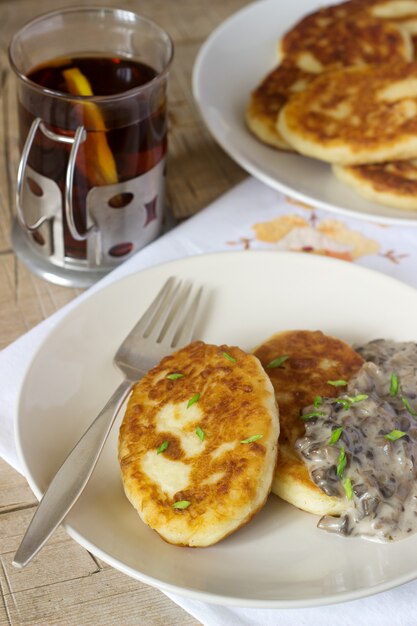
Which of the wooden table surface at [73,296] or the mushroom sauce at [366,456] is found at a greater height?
the mushroom sauce at [366,456]

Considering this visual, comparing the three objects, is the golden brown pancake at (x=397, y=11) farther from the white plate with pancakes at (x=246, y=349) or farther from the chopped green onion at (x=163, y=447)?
the chopped green onion at (x=163, y=447)

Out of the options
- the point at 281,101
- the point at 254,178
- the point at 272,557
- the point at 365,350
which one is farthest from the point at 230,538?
the point at 281,101

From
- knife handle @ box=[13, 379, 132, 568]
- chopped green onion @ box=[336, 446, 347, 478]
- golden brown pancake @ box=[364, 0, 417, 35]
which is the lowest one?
knife handle @ box=[13, 379, 132, 568]

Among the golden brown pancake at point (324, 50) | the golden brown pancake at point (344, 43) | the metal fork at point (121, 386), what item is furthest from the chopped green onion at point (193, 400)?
the golden brown pancake at point (344, 43)

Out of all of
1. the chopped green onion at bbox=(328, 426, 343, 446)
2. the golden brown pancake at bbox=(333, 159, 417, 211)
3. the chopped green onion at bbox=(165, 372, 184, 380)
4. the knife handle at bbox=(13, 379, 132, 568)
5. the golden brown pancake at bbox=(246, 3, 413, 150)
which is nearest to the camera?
the knife handle at bbox=(13, 379, 132, 568)

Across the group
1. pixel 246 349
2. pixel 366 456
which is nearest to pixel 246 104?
pixel 246 349

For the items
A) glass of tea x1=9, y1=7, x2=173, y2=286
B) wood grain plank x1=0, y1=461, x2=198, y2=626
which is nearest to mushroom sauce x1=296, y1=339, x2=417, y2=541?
wood grain plank x1=0, y1=461, x2=198, y2=626

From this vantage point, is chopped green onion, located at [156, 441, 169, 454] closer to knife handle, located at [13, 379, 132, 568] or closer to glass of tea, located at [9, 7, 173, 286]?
knife handle, located at [13, 379, 132, 568]
